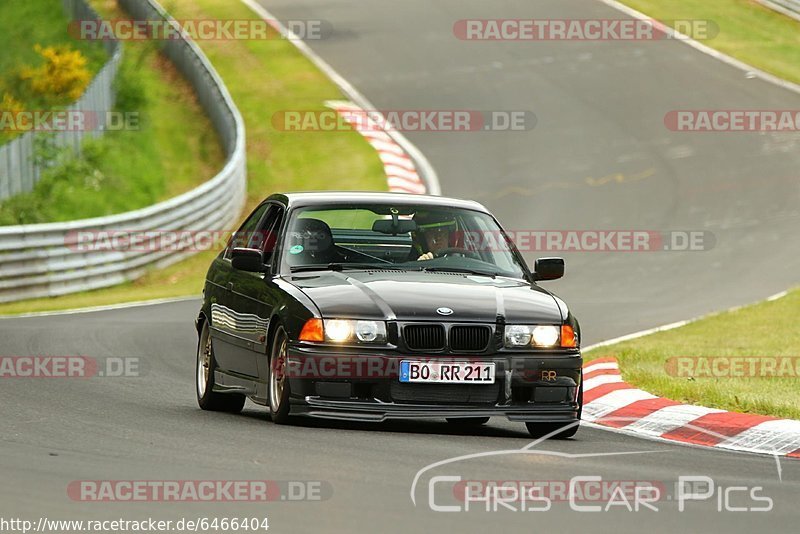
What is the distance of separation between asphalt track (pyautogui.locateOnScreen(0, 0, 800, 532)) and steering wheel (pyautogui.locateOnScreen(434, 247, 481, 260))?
3.62 feet

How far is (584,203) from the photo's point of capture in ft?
95.9

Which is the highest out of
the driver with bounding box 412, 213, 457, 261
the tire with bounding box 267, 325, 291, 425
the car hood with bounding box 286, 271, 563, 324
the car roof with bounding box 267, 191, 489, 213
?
the car roof with bounding box 267, 191, 489, 213

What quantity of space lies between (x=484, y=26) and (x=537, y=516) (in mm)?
38648

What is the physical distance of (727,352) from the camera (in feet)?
48.7

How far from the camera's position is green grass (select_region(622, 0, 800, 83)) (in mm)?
40519

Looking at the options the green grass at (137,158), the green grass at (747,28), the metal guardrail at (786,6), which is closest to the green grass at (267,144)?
the green grass at (137,158)

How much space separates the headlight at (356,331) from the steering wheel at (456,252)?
140 cm

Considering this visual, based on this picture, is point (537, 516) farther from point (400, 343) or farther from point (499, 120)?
point (499, 120)

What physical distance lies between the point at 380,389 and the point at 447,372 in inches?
15.5

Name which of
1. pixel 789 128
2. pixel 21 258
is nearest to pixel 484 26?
pixel 789 128

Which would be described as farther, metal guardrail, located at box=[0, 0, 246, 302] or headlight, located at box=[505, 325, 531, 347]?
metal guardrail, located at box=[0, 0, 246, 302]

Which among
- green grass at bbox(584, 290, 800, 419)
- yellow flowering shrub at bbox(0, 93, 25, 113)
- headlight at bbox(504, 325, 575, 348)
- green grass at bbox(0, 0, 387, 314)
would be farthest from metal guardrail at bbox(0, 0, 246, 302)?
headlight at bbox(504, 325, 575, 348)

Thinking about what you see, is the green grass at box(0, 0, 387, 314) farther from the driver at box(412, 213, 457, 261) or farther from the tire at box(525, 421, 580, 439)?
the tire at box(525, 421, 580, 439)

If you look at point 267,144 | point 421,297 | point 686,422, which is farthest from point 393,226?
point 267,144
